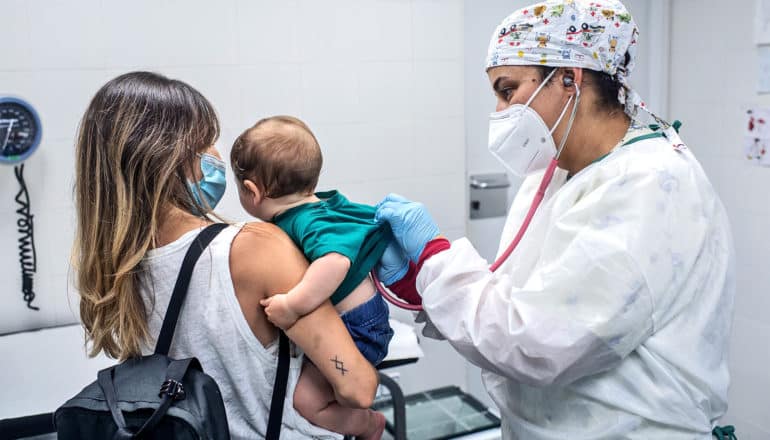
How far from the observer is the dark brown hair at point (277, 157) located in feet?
3.98

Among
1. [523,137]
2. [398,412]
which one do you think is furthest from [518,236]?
[398,412]

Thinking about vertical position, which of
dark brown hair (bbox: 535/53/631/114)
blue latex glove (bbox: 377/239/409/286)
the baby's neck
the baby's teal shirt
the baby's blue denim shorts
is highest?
dark brown hair (bbox: 535/53/631/114)

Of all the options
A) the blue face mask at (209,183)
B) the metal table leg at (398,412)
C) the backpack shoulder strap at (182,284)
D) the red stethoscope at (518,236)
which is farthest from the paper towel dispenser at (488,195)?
the backpack shoulder strap at (182,284)

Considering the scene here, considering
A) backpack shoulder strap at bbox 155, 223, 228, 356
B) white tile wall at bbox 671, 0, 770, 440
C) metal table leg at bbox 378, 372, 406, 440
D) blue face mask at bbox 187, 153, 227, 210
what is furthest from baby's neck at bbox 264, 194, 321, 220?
white tile wall at bbox 671, 0, 770, 440

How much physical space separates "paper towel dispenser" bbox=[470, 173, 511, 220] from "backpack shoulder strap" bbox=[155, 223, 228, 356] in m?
1.69

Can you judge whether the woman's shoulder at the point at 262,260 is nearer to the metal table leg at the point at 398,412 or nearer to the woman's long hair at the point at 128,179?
the woman's long hair at the point at 128,179

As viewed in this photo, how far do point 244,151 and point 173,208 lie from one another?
25 cm

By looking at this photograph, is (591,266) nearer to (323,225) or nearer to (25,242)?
(323,225)

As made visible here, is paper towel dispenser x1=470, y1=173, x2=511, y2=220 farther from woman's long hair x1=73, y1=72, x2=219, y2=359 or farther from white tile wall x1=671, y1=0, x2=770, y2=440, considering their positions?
woman's long hair x1=73, y1=72, x2=219, y2=359

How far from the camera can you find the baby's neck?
1252mm

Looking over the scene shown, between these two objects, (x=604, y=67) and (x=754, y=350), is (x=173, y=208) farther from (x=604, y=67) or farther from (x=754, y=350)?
(x=754, y=350)

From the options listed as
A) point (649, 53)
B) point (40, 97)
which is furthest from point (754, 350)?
point (40, 97)

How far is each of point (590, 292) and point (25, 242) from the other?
5.29ft

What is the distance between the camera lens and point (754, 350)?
7.82ft
